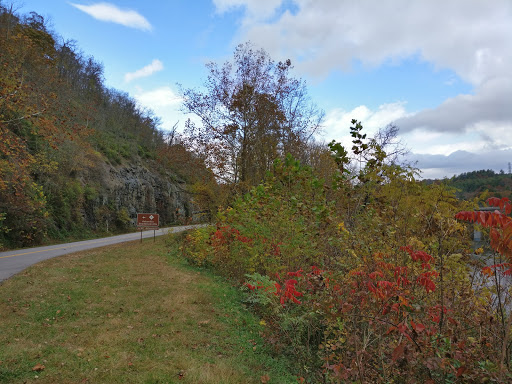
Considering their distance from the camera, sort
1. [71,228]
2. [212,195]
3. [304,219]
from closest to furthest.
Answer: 1. [304,219]
2. [212,195]
3. [71,228]

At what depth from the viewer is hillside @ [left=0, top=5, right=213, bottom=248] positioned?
15.1m

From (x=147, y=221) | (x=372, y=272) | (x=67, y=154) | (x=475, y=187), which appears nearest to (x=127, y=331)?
(x=372, y=272)

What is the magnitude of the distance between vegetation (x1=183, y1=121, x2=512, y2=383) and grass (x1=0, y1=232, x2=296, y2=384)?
0.70 metres

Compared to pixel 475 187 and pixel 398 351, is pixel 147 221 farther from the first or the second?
pixel 398 351

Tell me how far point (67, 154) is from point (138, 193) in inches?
400

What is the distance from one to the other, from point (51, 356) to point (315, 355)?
138 inches

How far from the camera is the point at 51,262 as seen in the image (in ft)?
35.2

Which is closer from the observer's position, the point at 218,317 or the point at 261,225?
the point at 218,317

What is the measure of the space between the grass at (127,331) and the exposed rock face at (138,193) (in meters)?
16.0

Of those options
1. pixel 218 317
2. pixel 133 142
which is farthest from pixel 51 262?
pixel 133 142

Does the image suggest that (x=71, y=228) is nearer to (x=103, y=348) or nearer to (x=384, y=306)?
(x=103, y=348)

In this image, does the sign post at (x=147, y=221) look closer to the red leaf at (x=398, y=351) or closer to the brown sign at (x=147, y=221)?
the brown sign at (x=147, y=221)

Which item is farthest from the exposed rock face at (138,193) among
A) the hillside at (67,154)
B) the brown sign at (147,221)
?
the brown sign at (147,221)

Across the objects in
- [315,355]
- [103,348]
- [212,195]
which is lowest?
[315,355]
